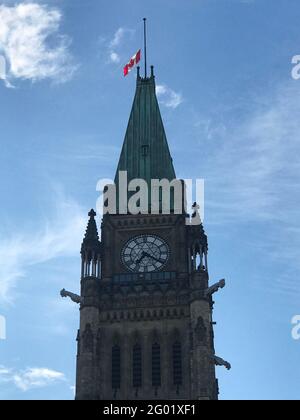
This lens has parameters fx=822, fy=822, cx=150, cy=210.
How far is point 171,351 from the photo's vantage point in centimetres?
7994

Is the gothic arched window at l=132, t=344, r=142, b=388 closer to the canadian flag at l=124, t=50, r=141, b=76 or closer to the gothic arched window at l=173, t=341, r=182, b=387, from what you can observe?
the gothic arched window at l=173, t=341, r=182, b=387

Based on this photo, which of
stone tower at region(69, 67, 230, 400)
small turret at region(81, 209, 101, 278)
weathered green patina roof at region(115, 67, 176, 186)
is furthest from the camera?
weathered green patina roof at region(115, 67, 176, 186)

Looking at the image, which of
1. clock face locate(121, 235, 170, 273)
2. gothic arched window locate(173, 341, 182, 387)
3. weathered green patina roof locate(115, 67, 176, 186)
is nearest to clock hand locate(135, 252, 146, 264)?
clock face locate(121, 235, 170, 273)

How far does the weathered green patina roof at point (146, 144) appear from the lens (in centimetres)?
9419

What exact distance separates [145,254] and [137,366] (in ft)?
41.7

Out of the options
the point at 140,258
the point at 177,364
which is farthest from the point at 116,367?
the point at 140,258

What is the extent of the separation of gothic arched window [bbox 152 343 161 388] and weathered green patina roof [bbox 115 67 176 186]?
808 inches

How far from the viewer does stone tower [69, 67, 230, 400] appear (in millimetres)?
78125

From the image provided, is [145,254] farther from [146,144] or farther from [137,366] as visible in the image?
[146,144]

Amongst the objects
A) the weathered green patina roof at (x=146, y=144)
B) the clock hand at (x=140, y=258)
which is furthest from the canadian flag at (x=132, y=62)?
the clock hand at (x=140, y=258)

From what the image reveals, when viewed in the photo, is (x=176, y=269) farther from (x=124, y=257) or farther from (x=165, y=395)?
(x=165, y=395)

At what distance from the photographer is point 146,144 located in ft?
→ 317

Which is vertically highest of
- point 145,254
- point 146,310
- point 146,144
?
point 146,144
